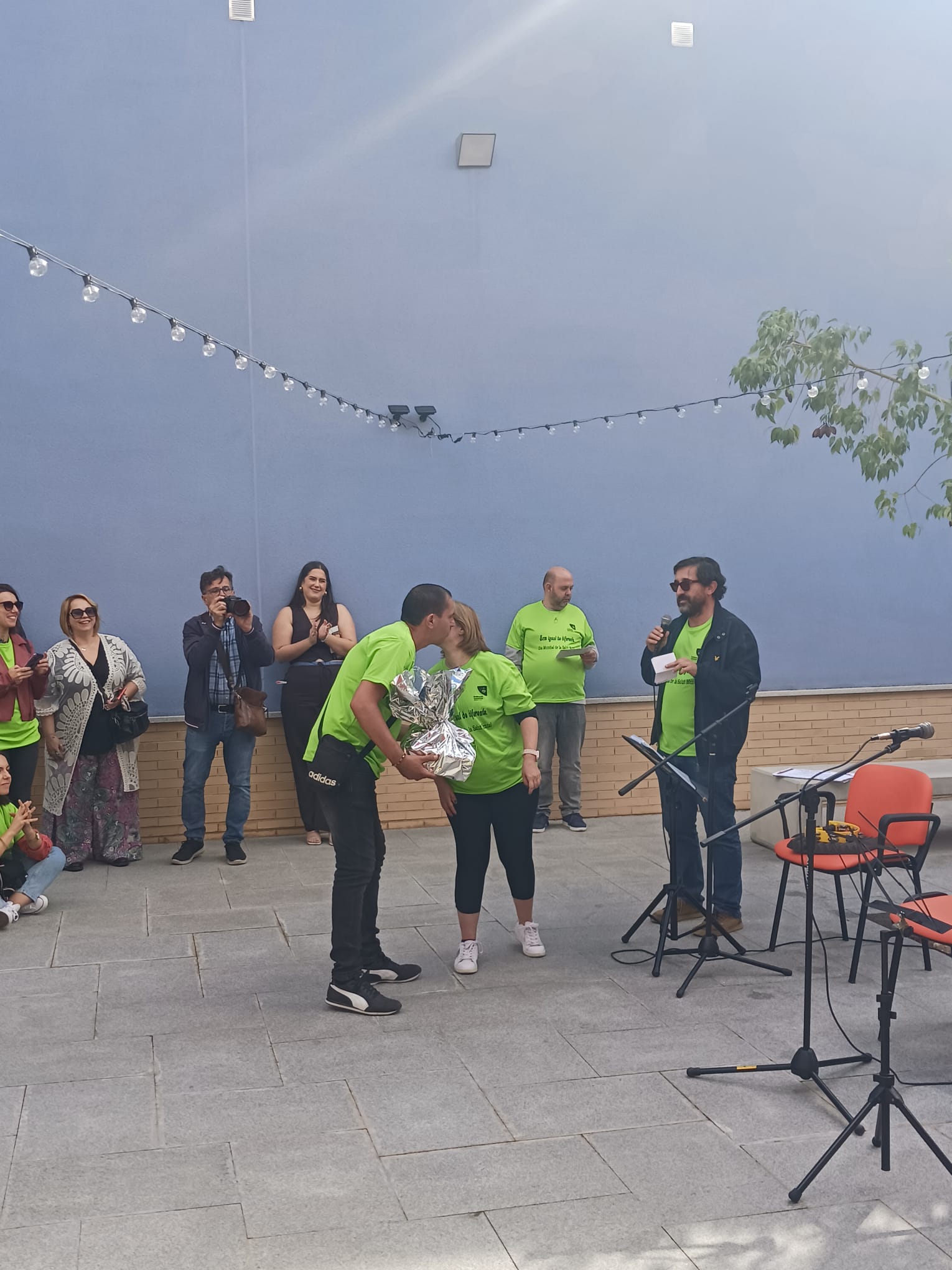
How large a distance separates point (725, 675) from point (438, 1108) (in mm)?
2443

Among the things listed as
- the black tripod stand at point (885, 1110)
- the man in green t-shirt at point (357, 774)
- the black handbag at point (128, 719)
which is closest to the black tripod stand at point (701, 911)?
the man in green t-shirt at point (357, 774)

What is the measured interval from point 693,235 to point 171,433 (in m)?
3.80

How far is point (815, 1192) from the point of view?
3346mm

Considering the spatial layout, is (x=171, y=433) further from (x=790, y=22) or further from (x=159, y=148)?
(x=790, y=22)

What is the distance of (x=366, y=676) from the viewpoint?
466 centimetres

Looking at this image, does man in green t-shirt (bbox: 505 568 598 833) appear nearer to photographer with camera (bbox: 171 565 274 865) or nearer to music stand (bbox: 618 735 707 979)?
photographer with camera (bbox: 171 565 274 865)

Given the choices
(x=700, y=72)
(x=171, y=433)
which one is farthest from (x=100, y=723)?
(x=700, y=72)

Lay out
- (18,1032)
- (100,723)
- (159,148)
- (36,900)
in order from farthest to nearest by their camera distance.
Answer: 1. (159,148)
2. (100,723)
3. (36,900)
4. (18,1032)

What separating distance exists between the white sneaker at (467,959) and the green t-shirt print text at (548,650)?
304 cm

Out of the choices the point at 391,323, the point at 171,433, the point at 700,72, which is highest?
the point at 700,72

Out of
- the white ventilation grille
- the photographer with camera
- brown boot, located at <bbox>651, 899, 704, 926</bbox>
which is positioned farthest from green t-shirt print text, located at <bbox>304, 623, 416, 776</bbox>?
the white ventilation grille

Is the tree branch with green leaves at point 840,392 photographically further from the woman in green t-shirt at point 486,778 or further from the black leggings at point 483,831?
the black leggings at point 483,831

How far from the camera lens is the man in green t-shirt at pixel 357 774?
4.74 m

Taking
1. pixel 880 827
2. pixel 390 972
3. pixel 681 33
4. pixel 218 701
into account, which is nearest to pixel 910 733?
pixel 880 827
